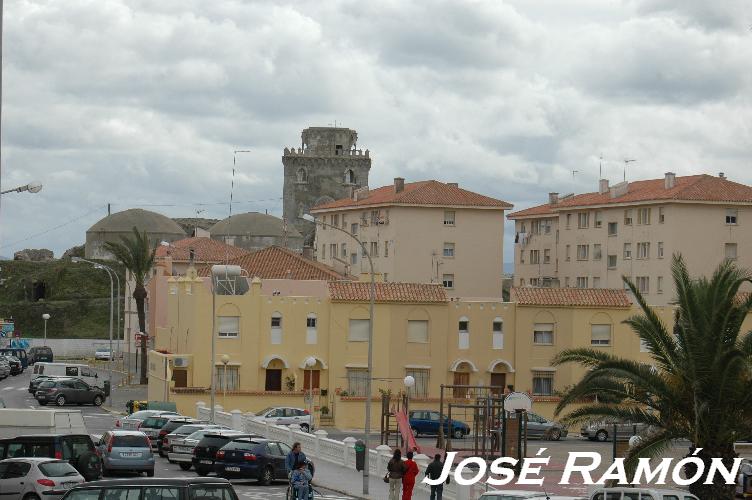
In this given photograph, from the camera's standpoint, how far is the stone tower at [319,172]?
530 feet

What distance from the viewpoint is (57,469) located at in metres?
30.8

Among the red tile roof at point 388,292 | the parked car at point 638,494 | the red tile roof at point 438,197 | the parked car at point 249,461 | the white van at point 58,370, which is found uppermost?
the red tile roof at point 438,197

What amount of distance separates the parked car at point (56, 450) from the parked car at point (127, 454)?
490 centimetres

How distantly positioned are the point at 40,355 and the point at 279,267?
32.4 meters

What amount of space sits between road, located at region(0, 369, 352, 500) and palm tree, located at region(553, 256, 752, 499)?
879 cm

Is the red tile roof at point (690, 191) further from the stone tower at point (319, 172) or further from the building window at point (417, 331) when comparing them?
the stone tower at point (319, 172)

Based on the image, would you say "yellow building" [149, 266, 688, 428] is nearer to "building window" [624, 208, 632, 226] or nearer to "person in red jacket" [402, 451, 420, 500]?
"building window" [624, 208, 632, 226]

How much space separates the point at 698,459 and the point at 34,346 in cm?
9304

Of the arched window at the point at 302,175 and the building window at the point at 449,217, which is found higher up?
the arched window at the point at 302,175

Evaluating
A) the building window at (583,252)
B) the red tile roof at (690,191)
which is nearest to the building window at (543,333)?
the red tile roof at (690,191)

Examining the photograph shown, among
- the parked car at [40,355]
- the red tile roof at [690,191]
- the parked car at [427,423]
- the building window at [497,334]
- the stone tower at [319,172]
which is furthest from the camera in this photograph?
the stone tower at [319,172]

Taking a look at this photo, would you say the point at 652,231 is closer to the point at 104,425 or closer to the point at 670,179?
the point at 670,179

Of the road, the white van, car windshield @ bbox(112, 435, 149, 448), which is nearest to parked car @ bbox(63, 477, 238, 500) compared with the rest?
the road

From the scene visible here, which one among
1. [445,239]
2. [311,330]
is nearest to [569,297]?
[311,330]
